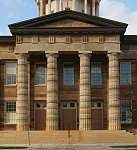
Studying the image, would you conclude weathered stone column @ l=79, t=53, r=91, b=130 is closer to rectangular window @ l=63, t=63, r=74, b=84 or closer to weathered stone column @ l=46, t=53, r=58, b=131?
weathered stone column @ l=46, t=53, r=58, b=131

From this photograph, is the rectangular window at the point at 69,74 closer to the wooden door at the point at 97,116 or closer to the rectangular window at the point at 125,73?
the wooden door at the point at 97,116

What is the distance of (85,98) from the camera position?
31688 millimetres

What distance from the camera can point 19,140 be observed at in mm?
28922

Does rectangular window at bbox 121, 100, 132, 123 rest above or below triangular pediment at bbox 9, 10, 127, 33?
below

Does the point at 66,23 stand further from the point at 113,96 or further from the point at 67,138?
the point at 67,138

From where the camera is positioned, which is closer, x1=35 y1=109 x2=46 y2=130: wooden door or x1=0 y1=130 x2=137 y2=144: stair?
x1=0 y1=130 x2=137 y2=144: stair

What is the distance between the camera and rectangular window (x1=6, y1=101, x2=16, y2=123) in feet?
116

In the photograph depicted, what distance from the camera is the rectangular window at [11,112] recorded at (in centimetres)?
3547

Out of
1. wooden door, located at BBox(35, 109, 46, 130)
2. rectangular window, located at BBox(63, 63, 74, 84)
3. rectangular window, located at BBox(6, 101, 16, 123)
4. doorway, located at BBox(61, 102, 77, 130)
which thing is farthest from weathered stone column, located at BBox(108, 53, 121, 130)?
rectangular window, located at BBox(6, 101, 16, 123)

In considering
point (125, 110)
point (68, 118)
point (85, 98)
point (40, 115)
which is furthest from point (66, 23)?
point (125, 110)

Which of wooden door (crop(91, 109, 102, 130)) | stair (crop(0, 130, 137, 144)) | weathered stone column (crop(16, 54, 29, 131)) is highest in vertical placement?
weathered stone column (crop(16, 54, 29, 131))

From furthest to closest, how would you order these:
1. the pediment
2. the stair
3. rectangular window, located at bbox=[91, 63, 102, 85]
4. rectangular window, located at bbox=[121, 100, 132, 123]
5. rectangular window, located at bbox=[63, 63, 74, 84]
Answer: rectangular window, located at bbox=[63, 63, 74, 84]
rectangular window, located at bbox=[91, 63, 102, 85]
rectangular window, located at bbox=[121, 100, 132, 123]
the pediment
the stair

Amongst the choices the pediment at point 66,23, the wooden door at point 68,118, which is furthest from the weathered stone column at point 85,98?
the wooden door at point 68,118

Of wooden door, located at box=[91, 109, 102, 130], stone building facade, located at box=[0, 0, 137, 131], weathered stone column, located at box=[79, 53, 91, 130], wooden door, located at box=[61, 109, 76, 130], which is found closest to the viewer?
weathered stone column, located at box=[79, 53, 91, 130]
